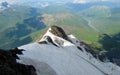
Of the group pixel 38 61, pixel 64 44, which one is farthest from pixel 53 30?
pixel 38 61

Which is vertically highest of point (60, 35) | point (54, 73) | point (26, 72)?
point (26, 72)

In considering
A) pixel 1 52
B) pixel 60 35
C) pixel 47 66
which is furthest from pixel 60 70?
pixel 60 35

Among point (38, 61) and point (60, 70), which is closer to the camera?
point (38, 61)

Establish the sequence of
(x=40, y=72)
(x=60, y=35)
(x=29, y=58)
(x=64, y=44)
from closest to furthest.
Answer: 1. (x=40, y=72)
2. (x=29, y=58)
3. (x=64, y=44)
4. (x=60, y=35)

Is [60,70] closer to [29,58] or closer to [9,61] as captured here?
[29,58]

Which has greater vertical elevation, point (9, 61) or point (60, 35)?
point (9, 61)

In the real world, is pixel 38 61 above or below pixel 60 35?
above

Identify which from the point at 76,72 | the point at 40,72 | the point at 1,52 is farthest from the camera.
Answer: the point at 76,72

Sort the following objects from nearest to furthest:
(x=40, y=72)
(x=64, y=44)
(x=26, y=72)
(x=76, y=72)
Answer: (x=26, y=72) → (x=40, y=72) → (x=76, y=72) → (x=64, y=44)

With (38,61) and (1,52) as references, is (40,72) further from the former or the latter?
(1,52)
